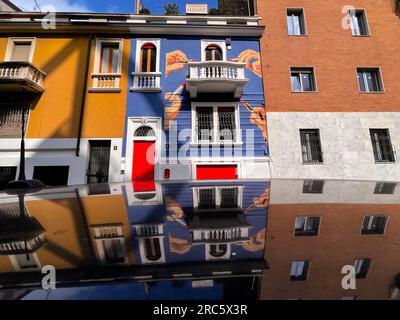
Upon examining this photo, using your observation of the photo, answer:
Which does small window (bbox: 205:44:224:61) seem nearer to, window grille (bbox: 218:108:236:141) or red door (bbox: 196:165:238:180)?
window grille (bbox: 218:108:236:141)

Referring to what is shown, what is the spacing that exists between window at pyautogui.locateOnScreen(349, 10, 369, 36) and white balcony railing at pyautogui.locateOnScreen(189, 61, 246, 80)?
7.12 meters

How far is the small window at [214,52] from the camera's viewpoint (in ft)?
35.1

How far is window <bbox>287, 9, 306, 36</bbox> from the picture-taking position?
36.7ft

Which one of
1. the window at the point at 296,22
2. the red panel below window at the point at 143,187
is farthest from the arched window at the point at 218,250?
the window at the point at 296,22

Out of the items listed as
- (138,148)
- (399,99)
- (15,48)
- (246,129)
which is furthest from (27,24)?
(399,99)

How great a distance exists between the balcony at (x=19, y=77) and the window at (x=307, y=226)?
1182cm

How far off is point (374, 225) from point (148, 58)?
37.7 ft

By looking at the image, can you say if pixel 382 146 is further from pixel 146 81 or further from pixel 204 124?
pixel 146 81

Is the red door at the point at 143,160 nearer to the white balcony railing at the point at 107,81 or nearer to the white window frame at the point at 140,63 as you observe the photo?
the white window frame at the point at 140,63

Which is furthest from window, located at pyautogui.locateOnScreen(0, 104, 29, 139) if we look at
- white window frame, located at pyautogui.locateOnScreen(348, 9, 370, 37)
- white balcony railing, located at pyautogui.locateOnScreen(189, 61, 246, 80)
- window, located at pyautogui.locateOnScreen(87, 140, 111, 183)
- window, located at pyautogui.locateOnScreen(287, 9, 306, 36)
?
white window frame, located at pyautogui.locateOnScreen(348, 9, 370, 37)

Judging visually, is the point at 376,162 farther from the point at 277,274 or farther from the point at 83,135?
the point at 83,135

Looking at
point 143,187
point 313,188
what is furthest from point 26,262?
point 313,188

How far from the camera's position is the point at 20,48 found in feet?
34.2

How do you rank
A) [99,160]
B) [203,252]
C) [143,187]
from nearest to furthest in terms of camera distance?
[203,252] < [143,187] < [99,160]
